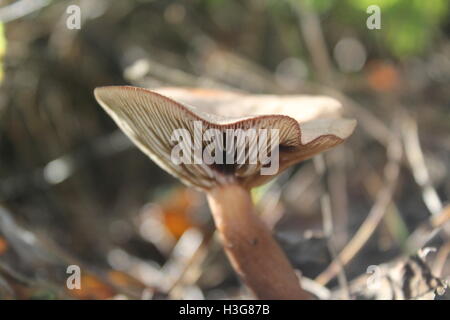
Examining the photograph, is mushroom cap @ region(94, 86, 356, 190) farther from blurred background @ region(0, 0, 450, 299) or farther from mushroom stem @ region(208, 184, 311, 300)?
blurred background @ region(0, 0, 450, 299)

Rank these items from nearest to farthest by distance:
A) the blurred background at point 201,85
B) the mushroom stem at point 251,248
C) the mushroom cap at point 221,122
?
the mushroom cap at point 221,122, the mushroom stem at point 251,248, the blurred background at point 201,85

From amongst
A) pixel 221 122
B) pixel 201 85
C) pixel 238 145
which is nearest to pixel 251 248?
pixel 238 145

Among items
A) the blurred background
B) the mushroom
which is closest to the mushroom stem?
the mushroom

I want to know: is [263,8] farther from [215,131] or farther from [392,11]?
[215,131]

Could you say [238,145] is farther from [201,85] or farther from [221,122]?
[201,85]

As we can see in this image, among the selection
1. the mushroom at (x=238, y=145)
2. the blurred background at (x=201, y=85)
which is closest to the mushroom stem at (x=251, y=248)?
the mushroom at (x=238, y=145)

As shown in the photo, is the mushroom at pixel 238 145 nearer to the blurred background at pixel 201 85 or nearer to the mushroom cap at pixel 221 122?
the mushroom cap at pixel 221 122
